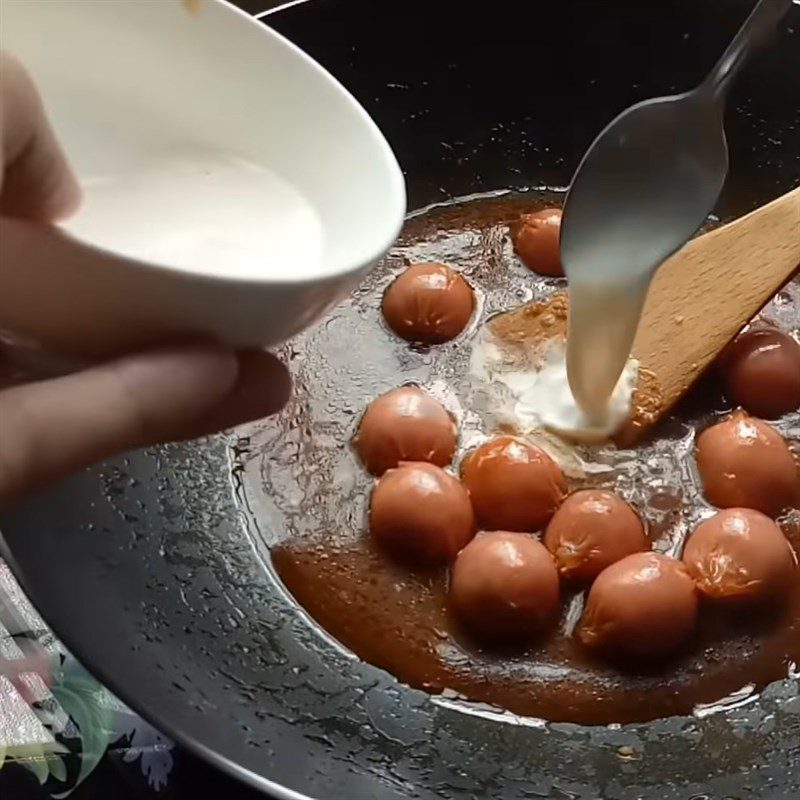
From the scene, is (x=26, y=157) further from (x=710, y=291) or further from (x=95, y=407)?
(x=710, y=291)

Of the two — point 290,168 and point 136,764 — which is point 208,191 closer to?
point 290,168

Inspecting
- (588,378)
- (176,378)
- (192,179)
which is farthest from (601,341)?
(176,378)

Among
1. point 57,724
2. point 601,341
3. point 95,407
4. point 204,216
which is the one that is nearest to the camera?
point 95,407

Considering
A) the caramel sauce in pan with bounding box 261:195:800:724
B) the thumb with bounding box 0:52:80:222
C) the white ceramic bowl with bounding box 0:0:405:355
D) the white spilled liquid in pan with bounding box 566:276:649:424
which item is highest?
the thumb with bounding box 0:52:80:222

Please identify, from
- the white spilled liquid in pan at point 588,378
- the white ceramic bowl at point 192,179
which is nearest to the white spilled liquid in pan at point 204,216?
the white ceramic bowl at point 192,179

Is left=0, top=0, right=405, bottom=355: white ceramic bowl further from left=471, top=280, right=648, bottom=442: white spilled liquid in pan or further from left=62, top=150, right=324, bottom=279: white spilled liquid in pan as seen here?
left=471, top=280, right=648, bottom=442: white spilled liquid in pan

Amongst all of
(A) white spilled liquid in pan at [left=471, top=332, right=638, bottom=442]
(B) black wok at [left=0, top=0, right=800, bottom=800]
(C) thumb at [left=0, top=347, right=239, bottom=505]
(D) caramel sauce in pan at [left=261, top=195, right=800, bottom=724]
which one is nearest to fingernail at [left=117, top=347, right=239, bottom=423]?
(C) thumb at [left=0, top=347, right=239, bottom=505]
